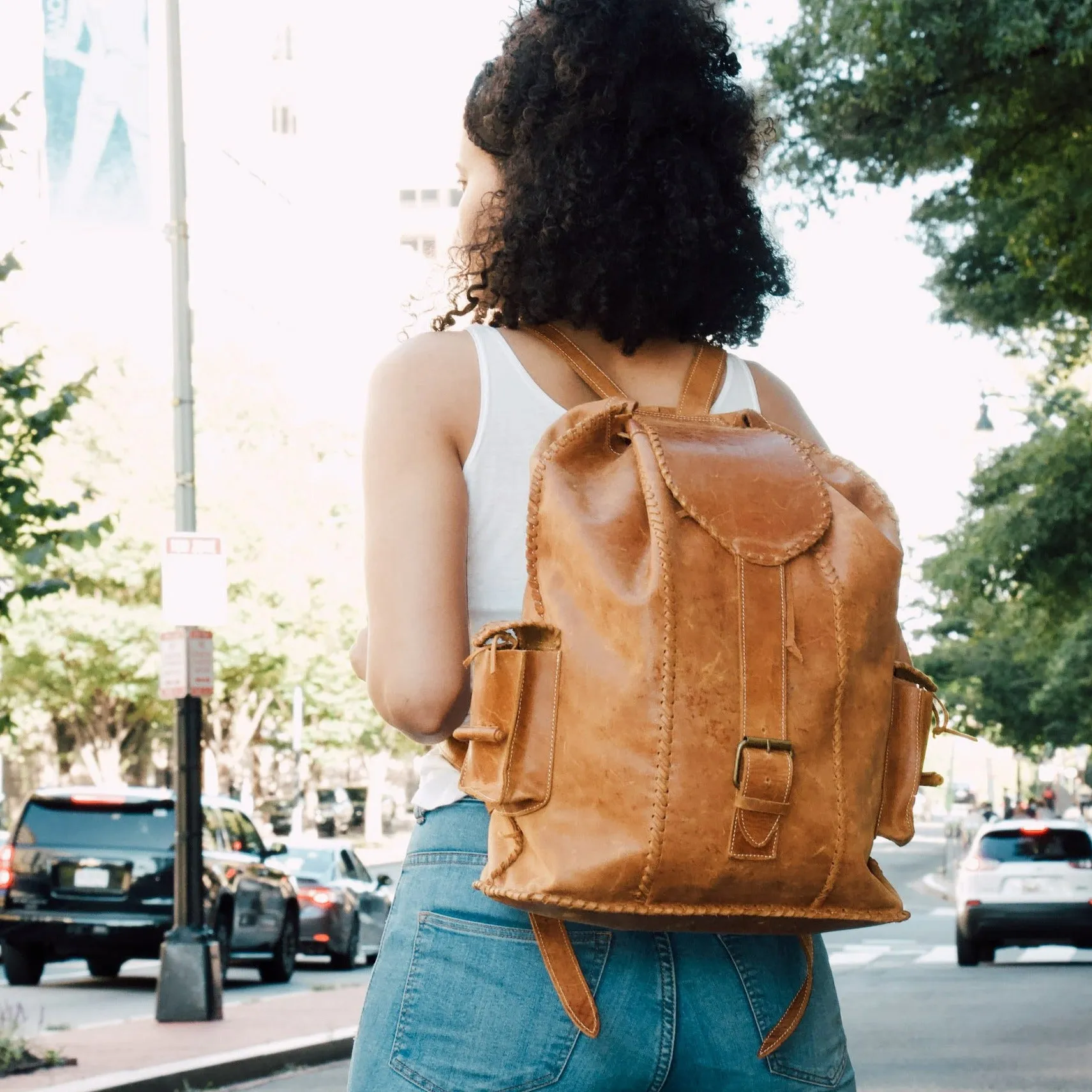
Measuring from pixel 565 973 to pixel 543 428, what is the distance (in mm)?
545

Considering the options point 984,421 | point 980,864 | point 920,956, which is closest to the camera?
point 980,864

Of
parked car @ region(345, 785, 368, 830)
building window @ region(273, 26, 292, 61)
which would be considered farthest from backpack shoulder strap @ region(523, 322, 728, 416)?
building window @ region(273, 26, 292, 61)

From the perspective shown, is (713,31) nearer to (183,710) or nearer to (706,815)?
(706,815)

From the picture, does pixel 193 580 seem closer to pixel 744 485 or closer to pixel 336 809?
pixel 744 485

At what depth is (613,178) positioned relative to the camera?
2.20 m

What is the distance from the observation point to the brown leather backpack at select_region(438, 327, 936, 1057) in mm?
1805

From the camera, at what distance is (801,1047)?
2014 millimetres

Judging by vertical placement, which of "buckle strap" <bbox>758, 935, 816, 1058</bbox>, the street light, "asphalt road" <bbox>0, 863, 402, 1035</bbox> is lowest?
"asphalt road" <bbox>0, 863, 402, 1035</bbox>

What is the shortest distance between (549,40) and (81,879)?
16.9m

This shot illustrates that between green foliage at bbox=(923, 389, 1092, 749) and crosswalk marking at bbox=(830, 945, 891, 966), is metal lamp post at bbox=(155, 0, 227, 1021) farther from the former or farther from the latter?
green foliage at bbox=(923, 389, 1092, 749)

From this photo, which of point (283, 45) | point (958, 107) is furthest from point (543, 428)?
point (283, 45)

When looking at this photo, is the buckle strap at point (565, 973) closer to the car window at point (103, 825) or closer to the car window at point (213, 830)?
the car window at point (103, 825)

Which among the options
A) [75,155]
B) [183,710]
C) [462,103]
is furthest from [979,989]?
[462,103]

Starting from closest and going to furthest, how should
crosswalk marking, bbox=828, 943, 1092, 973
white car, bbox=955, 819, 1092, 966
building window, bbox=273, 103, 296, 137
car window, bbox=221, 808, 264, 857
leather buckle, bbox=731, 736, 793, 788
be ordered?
leather buckle, bbox=731, 736, 793, 788 → car window, bbox=221, 808, 264, 857 → crosswalk marking, bbox=828, 943, 1092, 973 → white car, bbox=955, 819, 1092, 966 → building window, bbox=273, 103, 296, 137
